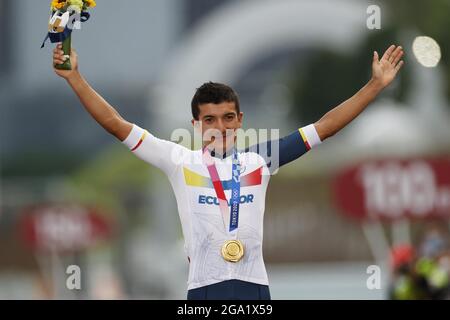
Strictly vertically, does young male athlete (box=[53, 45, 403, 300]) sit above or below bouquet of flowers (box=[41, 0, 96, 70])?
below

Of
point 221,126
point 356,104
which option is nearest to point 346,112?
point 356,104

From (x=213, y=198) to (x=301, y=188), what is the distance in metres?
28.7

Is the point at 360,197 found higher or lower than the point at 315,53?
lower

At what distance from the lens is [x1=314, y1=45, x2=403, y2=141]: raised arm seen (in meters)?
10.2

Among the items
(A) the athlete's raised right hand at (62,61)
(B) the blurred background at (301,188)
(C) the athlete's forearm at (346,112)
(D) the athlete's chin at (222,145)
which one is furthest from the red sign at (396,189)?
(A) the athlete's raised right hand at (62,61)

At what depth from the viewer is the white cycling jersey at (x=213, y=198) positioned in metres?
10.1

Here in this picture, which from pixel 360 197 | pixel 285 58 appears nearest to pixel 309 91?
pixel 360 197

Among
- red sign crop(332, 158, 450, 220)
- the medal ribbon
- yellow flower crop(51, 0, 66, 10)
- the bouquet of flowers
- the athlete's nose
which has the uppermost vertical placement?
red sign crop(332, 158, 450, 220)

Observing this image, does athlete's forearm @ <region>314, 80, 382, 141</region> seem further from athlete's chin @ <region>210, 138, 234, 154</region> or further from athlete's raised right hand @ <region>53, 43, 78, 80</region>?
athlete's raised right hand @ <region>53, 43, 78, 80</region>

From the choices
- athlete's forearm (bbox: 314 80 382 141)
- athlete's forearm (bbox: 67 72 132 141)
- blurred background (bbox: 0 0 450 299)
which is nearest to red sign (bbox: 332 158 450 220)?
blurred background (bbox: 0 0 450 299)

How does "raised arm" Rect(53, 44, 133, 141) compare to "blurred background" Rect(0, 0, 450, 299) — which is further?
"blurred background" Rect(0, 0, 450, 299)

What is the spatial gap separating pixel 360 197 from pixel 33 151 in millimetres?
95596

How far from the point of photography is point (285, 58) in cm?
14788
